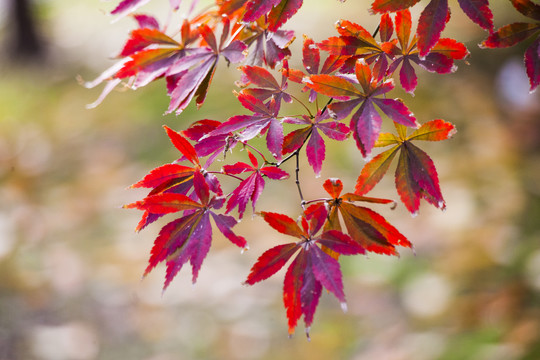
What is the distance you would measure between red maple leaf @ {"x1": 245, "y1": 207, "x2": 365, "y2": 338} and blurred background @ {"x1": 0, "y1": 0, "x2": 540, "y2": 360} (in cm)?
66

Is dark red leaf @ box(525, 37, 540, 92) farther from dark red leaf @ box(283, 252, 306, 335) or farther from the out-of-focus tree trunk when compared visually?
the out-of-focus tree trunk

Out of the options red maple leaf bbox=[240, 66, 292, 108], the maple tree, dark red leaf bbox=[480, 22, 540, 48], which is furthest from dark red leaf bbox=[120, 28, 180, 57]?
dark red leaf bbox=[480, 22, 540, 48]

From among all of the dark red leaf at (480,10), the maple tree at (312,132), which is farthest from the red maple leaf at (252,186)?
the dark red leaf at (480,10)

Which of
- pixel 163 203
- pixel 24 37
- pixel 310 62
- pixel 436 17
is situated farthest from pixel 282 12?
pixel 24 37

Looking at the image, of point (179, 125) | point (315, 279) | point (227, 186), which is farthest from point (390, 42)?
point (179, 125)

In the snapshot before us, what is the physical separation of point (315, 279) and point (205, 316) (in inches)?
57.2

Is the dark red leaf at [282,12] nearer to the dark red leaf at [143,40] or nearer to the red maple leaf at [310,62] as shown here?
the red maple leaf at [310,62]

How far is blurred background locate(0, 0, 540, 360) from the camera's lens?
6.10 ft

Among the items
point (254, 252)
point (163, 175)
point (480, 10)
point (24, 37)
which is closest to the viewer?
point (480, 10)

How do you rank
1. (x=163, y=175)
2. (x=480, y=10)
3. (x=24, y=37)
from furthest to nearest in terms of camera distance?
1. (x=24, y=37)
2. (x=163, y=175)
3. (x=480, y=10)

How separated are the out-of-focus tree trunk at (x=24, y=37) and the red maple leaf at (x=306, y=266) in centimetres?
426

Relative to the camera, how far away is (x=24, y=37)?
423cm

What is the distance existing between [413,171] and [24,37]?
4.42 meters

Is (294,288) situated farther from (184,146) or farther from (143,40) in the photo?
(143,40)
